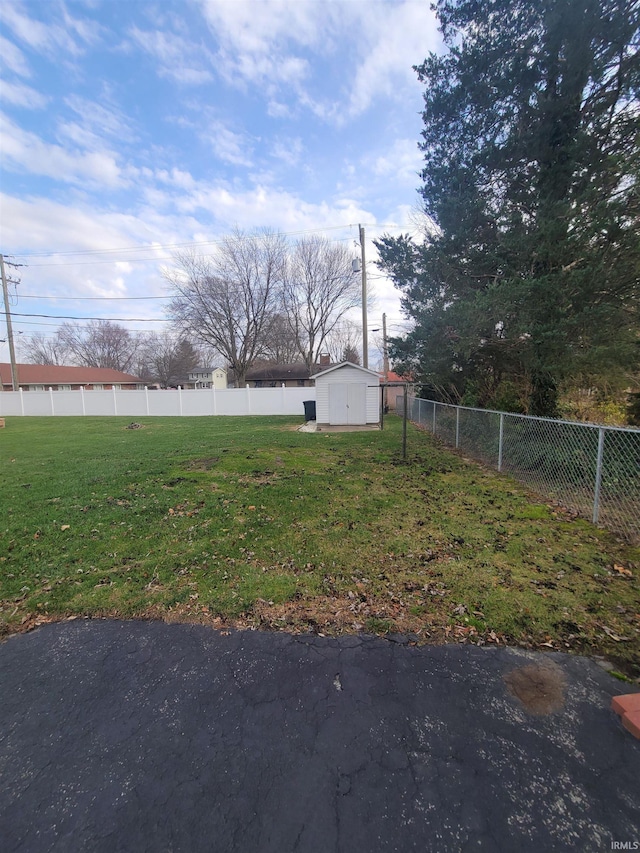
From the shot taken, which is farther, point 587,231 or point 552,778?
point 587,231

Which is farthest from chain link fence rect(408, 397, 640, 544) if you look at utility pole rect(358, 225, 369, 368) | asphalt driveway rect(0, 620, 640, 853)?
utility pole rect(358, 225, 369, 368)

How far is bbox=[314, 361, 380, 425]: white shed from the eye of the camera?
14320mm

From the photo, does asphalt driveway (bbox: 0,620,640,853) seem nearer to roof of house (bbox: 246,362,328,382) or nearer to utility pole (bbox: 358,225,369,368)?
utility pole (bbox: 358,225,369,368)

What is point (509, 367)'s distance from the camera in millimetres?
8484

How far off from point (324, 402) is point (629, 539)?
11.4 meters

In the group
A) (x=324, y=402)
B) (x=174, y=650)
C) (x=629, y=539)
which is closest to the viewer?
(x=174, y=650)

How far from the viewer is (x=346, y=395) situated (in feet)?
47.6

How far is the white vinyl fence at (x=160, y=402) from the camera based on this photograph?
71.9 ft

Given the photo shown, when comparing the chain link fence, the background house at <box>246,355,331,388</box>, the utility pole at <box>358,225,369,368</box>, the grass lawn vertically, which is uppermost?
the utility pole at <box>358,225,369,368</box>

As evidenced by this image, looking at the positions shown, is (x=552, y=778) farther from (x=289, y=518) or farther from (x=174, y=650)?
(x=289, y=518)

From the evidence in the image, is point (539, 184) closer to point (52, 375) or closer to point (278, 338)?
point (278, 338)

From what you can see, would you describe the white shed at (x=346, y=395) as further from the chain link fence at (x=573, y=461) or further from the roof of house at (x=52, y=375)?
the roof of house at (x=52, y=375)

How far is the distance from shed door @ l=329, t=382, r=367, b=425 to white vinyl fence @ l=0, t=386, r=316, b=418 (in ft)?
22.7

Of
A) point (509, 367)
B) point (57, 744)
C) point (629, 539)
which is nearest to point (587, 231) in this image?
point (509, 367)
